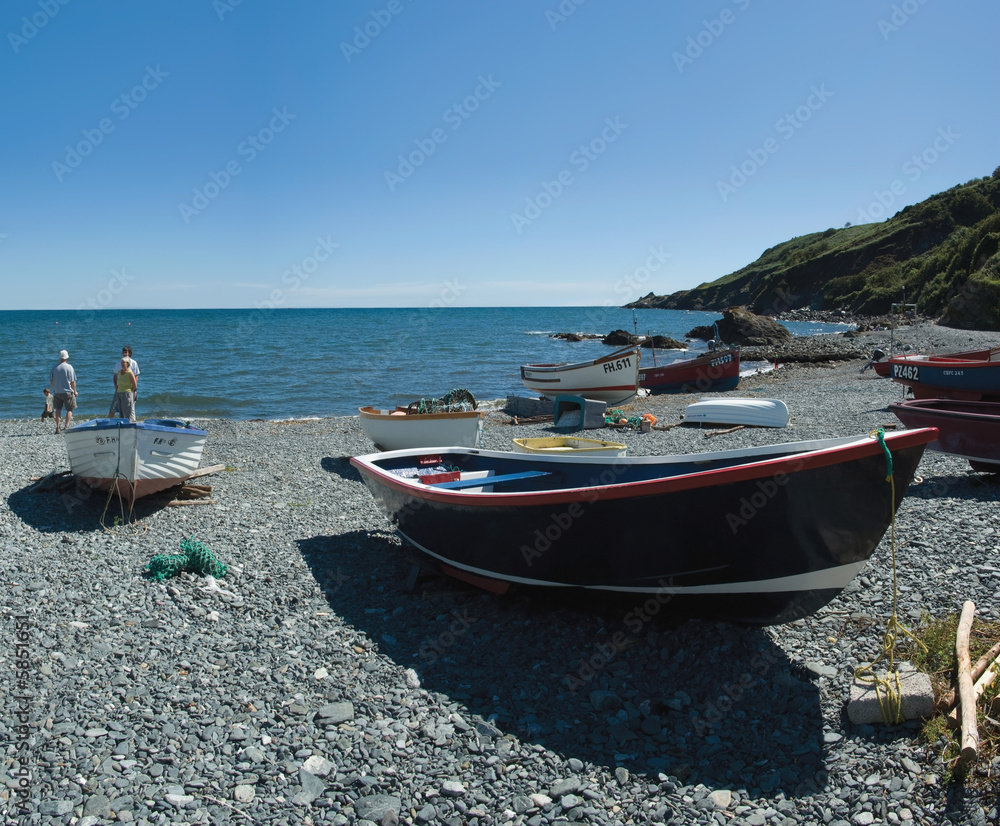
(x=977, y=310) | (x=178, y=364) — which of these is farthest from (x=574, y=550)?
(x=977, y=310)

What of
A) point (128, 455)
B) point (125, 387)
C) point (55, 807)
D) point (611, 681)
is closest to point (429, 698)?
point (611, 681)

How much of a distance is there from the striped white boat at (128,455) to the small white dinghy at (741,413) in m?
12.5

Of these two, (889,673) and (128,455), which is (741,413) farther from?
(128,455)

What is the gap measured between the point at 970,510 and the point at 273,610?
817 cm

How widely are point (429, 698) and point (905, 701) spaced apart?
3.26 m

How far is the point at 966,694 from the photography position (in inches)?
160

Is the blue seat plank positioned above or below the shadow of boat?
above

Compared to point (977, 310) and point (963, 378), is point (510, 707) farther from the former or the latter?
point (977, 310)

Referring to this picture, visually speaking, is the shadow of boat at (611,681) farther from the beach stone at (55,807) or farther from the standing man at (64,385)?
the standing man at (64,385)

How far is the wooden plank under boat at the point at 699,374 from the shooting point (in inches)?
1102

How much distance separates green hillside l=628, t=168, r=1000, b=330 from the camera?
150ft

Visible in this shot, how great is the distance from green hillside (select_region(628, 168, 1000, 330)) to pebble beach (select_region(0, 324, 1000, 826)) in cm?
4129

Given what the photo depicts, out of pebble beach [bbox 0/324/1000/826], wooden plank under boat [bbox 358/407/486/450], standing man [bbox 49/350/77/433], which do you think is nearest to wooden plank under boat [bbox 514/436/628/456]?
wooden plank under boat [bbox 358/407/486/450]

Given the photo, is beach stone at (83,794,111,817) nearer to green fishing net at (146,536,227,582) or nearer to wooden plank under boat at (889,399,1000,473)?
A: green fishing net at (146,536,227,582)
